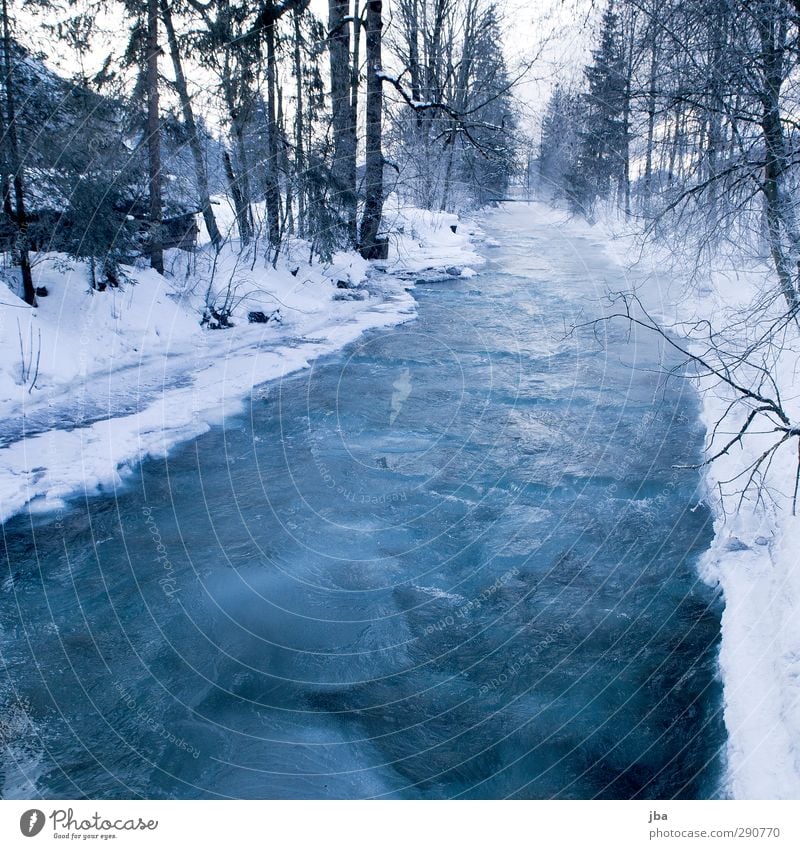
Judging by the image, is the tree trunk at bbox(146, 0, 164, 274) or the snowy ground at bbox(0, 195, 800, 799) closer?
the snowy ground at bbox(0, 195, 800, 799)


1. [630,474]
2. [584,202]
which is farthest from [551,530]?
[584,202]

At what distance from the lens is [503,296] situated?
16.2 m

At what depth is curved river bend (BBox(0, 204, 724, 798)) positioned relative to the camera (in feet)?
13.1

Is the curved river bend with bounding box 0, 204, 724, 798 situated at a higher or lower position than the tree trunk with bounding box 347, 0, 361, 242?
lower

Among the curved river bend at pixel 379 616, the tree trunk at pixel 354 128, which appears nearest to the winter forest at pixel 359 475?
the curved river bend at pixel 379 616

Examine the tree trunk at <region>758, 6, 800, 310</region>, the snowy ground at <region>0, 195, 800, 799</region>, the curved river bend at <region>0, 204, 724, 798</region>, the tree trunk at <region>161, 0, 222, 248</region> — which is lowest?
the curved river bend at <region>0, 204, 724, 798</region>

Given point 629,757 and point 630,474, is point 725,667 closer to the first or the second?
point 629,757

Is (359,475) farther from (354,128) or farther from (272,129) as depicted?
(354,128)

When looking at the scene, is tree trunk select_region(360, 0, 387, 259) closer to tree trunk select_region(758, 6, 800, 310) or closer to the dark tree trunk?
the dark tree trunk

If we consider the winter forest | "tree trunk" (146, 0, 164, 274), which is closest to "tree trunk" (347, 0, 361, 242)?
the winter forest

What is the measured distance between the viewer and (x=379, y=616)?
532 centimetres

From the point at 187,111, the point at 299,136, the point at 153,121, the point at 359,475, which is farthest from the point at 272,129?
the point at 359,475

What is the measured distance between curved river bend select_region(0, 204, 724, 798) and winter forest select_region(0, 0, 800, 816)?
26 millimetres

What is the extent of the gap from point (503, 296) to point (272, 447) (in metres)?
9.38
